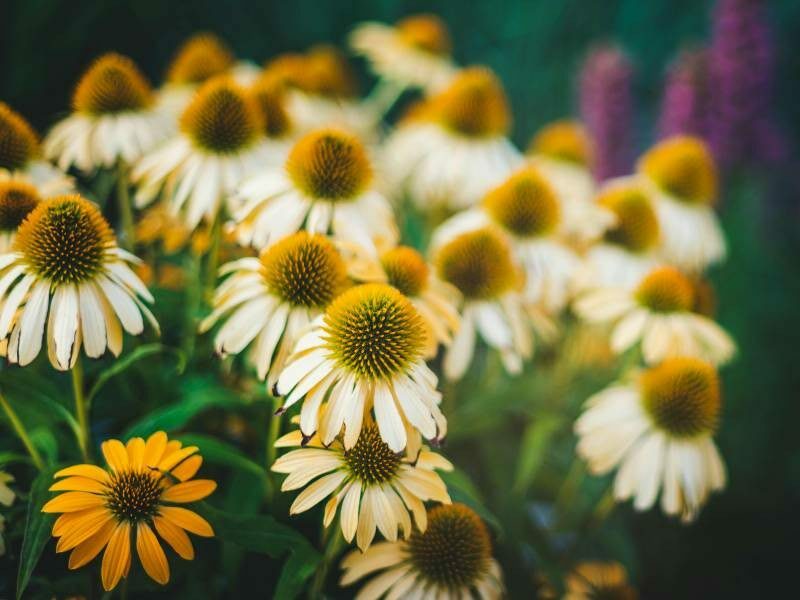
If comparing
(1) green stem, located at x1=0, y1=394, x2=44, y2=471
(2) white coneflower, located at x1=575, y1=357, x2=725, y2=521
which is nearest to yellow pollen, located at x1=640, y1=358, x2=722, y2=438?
(2) white coneflower, located at x1=575, y1=357, x2=725, y2=521

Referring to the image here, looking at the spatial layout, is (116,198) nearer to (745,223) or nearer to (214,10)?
(214,10)

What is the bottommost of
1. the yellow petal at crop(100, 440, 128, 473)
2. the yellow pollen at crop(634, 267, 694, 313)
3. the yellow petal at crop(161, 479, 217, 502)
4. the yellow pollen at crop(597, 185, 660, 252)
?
the yellow petal at crop(161, 479, 217, 502)

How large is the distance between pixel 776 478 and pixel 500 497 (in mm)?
1144

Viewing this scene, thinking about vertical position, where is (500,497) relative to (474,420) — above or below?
below

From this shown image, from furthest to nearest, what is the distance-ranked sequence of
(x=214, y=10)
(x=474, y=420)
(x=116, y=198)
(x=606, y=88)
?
(x=214, y=10) → (x=606, y=88) → (x=116, y=198) → (x=474, y=420)

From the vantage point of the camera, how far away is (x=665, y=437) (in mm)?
860

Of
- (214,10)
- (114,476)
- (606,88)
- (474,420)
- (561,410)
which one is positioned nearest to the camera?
(114,476)

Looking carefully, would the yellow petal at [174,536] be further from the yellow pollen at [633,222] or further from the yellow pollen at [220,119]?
the yellow pollen at [633,222]

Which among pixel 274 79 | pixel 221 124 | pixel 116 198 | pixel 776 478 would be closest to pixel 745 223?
pixel 776 478

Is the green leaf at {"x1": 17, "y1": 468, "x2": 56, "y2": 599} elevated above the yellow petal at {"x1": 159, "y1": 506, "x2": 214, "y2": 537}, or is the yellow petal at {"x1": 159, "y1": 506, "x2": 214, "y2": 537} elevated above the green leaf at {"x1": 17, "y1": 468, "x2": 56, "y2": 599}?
the yellow petal at {"x1": 159, "y1": 506, "x2": 214, "y2": 537}

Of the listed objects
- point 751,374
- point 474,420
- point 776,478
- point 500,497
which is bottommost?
point 776,478

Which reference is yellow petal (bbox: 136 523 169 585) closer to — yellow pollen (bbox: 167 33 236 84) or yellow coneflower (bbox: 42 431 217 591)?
yellow coneflower (bbox: 42 431 217 591)

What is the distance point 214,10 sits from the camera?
169cm

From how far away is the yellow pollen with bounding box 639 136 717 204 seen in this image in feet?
3.71
